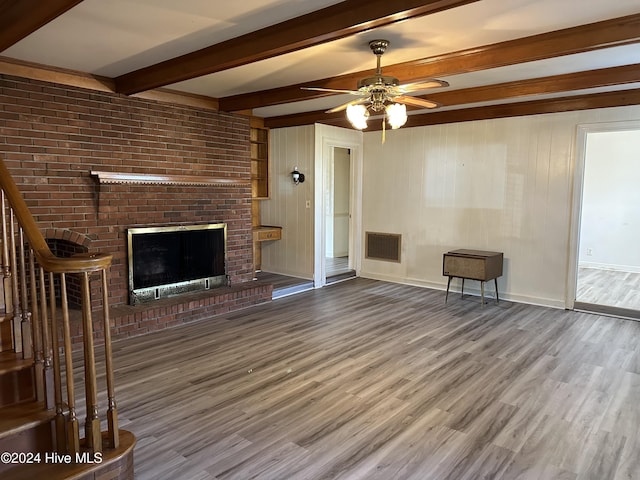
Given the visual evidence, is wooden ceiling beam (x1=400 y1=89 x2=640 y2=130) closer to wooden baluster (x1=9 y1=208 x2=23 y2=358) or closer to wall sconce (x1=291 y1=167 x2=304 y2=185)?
wall sconce (x1=291 y1=167 x2=304 y2=185)

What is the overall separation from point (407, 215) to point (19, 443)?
5705 mm

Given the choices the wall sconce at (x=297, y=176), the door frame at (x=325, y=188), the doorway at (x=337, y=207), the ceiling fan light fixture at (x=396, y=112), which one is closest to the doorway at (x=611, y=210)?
the door frame at (x=325, y=188)

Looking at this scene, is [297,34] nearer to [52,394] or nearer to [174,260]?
[52,394]

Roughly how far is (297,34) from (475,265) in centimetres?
372

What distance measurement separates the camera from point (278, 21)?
2967 millimetres

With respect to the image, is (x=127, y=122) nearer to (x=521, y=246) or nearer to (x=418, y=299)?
(x=418, y=299)

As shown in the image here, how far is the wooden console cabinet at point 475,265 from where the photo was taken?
542 centimetres

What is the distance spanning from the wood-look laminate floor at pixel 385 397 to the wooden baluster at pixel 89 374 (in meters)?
0.51

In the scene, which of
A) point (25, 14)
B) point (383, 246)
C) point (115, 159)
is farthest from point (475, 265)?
point (25, 14)

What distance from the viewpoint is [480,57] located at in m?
3.48

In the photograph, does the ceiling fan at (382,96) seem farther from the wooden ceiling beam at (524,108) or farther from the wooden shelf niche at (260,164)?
the wooden shelf niche at (260,164)

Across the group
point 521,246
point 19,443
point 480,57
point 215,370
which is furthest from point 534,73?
point 19,443

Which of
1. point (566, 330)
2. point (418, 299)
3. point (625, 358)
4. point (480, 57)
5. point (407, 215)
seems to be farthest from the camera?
point (407, 215)

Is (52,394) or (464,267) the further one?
(464,267)
